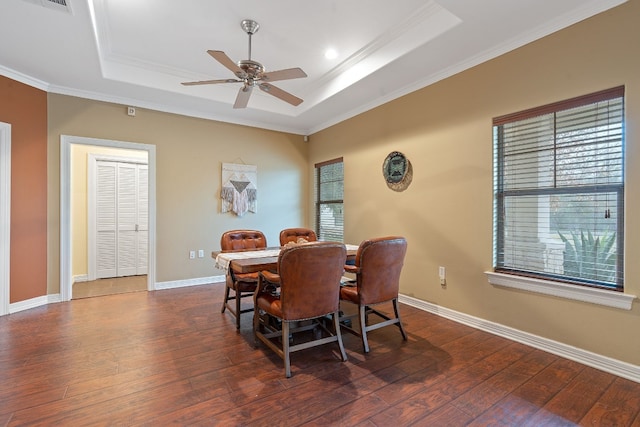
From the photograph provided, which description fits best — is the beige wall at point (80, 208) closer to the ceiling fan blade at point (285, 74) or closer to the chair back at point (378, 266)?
the ceiling fan blade at point (285, 74)

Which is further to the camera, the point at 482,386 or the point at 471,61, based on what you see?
the point at 471,61

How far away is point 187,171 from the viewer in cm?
473

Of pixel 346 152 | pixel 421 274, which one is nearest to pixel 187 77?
pixel 346 152

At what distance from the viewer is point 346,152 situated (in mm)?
4914

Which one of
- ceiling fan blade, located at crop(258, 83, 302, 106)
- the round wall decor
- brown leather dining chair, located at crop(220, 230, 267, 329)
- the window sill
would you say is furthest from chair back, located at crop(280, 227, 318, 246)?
the window sill

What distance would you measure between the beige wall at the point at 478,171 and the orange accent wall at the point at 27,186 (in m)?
4.20

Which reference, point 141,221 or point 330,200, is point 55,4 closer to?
point 141,221

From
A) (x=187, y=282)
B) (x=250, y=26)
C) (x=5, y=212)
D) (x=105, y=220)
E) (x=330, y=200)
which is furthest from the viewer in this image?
(x=330, y=200)

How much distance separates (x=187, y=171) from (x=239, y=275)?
242 centimetres

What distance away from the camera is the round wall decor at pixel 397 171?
12.4 ft

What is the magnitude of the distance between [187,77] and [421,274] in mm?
4082

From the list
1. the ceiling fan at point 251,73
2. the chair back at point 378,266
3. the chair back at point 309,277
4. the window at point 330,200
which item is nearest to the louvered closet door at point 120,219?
the window at point 330,200

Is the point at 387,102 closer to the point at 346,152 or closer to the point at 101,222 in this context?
the point at 346,152

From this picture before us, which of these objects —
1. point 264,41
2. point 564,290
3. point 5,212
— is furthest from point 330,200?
point 5,212
